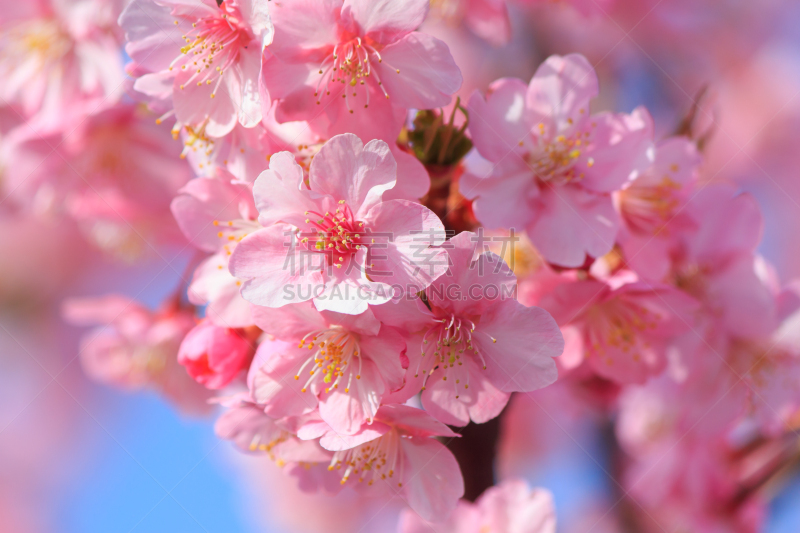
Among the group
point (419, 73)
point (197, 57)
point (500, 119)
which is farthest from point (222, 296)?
point (500, 119)

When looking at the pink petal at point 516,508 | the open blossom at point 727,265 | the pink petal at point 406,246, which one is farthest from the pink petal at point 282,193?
the open blossom at point 727,265

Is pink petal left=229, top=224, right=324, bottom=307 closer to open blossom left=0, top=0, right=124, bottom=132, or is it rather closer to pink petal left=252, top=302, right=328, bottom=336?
pink petal left=252, top=302, right=328, bottom=336

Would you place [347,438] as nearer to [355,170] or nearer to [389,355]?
[389,355]

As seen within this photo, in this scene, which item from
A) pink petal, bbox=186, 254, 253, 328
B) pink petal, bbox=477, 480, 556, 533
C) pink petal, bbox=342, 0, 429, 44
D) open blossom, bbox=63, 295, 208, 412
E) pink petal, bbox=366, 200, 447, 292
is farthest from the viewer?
open blossom, bbox=63, 295, 208, 412

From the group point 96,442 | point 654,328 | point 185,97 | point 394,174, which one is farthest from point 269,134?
point 96,442

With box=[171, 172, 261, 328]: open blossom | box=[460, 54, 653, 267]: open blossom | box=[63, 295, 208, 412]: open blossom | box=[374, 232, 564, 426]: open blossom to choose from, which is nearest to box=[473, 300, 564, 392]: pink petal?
box=[374, 232, 564, 426]: open blossom

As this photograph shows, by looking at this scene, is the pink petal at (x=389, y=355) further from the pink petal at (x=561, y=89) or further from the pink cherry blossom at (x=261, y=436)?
the pink petal at (x=561, y=89)

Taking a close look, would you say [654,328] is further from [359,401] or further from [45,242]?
[45,242]
